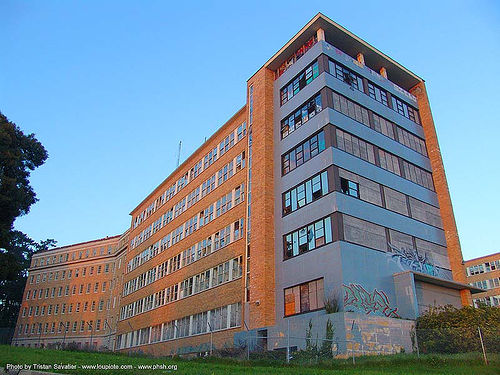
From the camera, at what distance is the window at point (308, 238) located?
96.3 ft

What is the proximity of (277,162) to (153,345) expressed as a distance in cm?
2362

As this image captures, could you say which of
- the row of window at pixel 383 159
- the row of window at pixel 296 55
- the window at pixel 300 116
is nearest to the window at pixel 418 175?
the row of window at pixel 383 159

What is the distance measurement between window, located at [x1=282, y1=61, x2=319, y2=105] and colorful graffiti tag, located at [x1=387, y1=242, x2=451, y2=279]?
14.4 meters

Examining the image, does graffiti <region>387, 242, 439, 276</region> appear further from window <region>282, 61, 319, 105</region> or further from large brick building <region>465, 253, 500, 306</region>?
large brick building <region>465, 253, 500, 306</region>

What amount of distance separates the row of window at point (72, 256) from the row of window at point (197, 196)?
19.6m

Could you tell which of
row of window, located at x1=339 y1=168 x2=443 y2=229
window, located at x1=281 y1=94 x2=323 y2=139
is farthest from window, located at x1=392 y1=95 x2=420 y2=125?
window, located at x1=281 y1=94 x2=323 y2=139

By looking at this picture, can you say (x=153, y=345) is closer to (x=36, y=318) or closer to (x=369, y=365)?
(x=369, y=365)

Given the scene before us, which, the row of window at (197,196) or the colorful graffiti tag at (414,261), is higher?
the row of window at (197,196)

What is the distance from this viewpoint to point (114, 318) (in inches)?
2579

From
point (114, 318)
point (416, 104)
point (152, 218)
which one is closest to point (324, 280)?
point (416, 104)

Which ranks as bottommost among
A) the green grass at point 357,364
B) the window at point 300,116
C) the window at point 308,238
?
the green grass at point 357,364

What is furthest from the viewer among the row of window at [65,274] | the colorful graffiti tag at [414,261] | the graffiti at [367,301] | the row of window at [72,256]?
the row of window at [72,256]

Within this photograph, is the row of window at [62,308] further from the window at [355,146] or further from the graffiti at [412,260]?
the graffiti at [412,260]

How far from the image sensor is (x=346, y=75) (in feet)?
119
